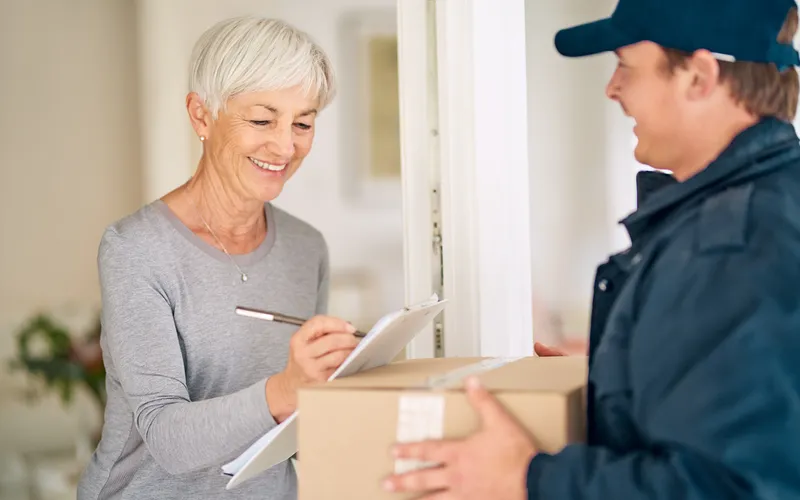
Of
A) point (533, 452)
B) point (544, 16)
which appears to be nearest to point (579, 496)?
point (533, 452)

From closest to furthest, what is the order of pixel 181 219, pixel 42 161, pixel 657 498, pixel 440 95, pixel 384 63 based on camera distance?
pixel 657 498
pixel 181 219
pixel 440 95
pixel 384 63
pixel 42 161

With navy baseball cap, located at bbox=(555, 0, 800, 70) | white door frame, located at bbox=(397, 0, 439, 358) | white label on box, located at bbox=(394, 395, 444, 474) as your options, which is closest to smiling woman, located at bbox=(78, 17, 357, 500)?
white door frame, located at bbox=(397, 0, 439, 358)

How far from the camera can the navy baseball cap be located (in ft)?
2.36

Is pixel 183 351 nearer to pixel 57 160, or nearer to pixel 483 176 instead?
pixel 483 176

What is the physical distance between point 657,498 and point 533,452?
118mm

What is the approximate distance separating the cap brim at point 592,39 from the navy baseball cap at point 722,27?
2cm

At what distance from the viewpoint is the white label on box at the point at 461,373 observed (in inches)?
32.1

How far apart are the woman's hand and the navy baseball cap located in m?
0.46

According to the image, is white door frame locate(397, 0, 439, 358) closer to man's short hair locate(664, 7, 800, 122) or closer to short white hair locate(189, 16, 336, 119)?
short white hair locate(189, 16, 336, 119)

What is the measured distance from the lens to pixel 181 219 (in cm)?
131

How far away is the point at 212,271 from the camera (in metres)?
1.29

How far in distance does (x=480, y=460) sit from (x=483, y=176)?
27.7 inches

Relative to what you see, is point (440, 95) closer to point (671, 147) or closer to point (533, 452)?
point (671, 147)

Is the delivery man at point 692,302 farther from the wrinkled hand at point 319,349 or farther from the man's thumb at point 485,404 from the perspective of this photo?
the wrinkled hand at point 319,349
